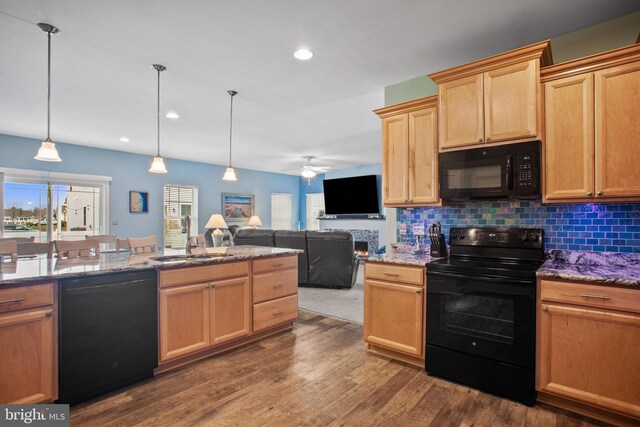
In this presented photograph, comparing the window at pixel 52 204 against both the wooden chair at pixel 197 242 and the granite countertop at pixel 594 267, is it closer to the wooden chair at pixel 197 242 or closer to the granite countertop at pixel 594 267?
the wooden chair at pixel 197 242

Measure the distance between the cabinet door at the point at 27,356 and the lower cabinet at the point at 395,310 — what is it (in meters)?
2.24

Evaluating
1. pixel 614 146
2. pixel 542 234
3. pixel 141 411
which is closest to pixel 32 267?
pixel 141 411

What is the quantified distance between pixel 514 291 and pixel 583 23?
2051mm

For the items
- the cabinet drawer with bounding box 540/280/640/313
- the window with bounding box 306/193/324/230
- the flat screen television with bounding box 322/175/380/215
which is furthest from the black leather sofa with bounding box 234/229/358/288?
the window with bounding box 306/193/324/230

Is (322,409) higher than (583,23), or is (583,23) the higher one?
(583,23)

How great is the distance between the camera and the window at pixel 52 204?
225 inches

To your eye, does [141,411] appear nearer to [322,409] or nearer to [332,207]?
[322,409]

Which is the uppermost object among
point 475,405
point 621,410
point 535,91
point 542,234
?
point 535,91

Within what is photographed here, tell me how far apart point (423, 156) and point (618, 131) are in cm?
130

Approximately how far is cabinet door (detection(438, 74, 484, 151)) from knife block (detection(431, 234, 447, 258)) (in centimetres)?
79

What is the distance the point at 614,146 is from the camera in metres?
2.14

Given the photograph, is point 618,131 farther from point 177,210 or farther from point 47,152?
point 177,210

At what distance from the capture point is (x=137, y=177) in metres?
7.17

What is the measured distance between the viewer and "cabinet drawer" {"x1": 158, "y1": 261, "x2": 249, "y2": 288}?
2482 mm
